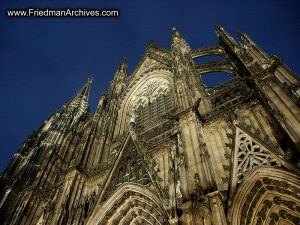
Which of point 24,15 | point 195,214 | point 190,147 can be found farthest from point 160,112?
point 195,214

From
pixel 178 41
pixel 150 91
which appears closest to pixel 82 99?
pixel 150 91

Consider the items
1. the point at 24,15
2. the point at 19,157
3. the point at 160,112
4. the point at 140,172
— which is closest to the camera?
the point at 140,172

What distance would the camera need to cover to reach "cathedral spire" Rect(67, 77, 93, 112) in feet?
81.1

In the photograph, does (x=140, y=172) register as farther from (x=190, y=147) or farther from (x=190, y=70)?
(x=190, y=70)

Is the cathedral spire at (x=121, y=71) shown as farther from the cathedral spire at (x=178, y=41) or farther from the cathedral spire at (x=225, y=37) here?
the cathedral spire at (x=225, y=37)

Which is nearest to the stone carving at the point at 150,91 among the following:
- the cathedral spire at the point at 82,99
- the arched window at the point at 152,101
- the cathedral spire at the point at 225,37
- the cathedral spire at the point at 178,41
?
the arched window at the point at 152,101

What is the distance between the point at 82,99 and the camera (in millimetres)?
26312

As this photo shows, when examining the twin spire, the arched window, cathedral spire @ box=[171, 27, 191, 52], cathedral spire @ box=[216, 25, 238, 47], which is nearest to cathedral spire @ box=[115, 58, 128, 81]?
the twin spire

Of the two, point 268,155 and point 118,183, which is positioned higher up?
point 118,183

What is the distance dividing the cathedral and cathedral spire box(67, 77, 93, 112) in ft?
26.0

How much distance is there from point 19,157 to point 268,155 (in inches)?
764

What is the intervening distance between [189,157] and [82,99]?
65.9 feet

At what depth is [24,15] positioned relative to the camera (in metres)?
12.4

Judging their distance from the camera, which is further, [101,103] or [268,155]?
[101,103]
